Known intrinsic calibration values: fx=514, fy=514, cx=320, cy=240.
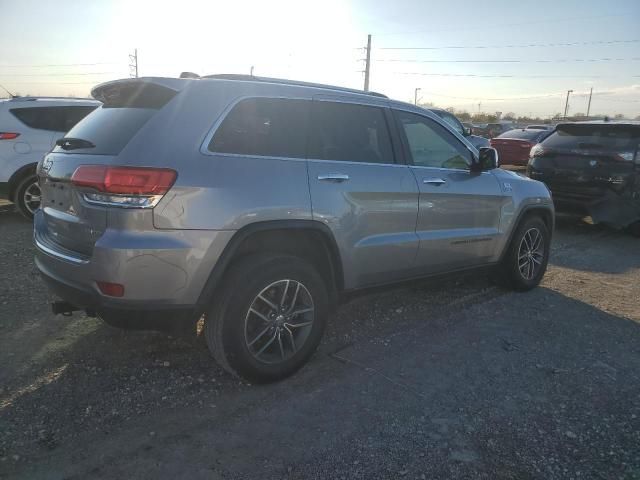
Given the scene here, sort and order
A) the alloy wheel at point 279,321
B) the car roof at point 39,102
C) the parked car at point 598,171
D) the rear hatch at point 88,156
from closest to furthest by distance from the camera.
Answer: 1. the rear hatch at point 88,156
2. the alloy wheel at point 279,321
3. the car roof at point 39,102
4. the parked car at point 598,171

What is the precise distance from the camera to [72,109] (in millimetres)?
7773

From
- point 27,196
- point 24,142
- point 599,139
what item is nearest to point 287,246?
point 27,196

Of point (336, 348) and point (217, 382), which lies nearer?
point (217, 382)

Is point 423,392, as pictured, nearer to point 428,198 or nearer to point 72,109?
point 428,198

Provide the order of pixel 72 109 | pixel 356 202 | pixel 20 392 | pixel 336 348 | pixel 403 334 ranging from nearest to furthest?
pixel 20 392 → pixel 356 202 → pixel 336 348 → pixel 403 334 → pixel 72 109

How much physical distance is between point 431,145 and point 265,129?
1.63 meters

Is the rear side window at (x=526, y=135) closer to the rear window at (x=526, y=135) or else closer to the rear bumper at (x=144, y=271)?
the rear window at (x=526, y=135)

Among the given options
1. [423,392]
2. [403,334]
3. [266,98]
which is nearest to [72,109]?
[266,98]

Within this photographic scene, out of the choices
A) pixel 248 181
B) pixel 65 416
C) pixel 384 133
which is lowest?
pixel 65 416

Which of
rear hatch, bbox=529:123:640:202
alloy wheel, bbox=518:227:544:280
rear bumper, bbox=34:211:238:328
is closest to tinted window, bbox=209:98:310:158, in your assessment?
rear bumper, bbox=34:211:238:328

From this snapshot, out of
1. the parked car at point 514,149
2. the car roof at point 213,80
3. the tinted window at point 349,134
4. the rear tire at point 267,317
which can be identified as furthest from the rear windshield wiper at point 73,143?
the parked car at point 514,149

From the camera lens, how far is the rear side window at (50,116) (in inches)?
291

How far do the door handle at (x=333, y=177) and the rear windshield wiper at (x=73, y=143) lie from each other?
1.35 metres

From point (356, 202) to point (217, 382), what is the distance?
4.79ft
